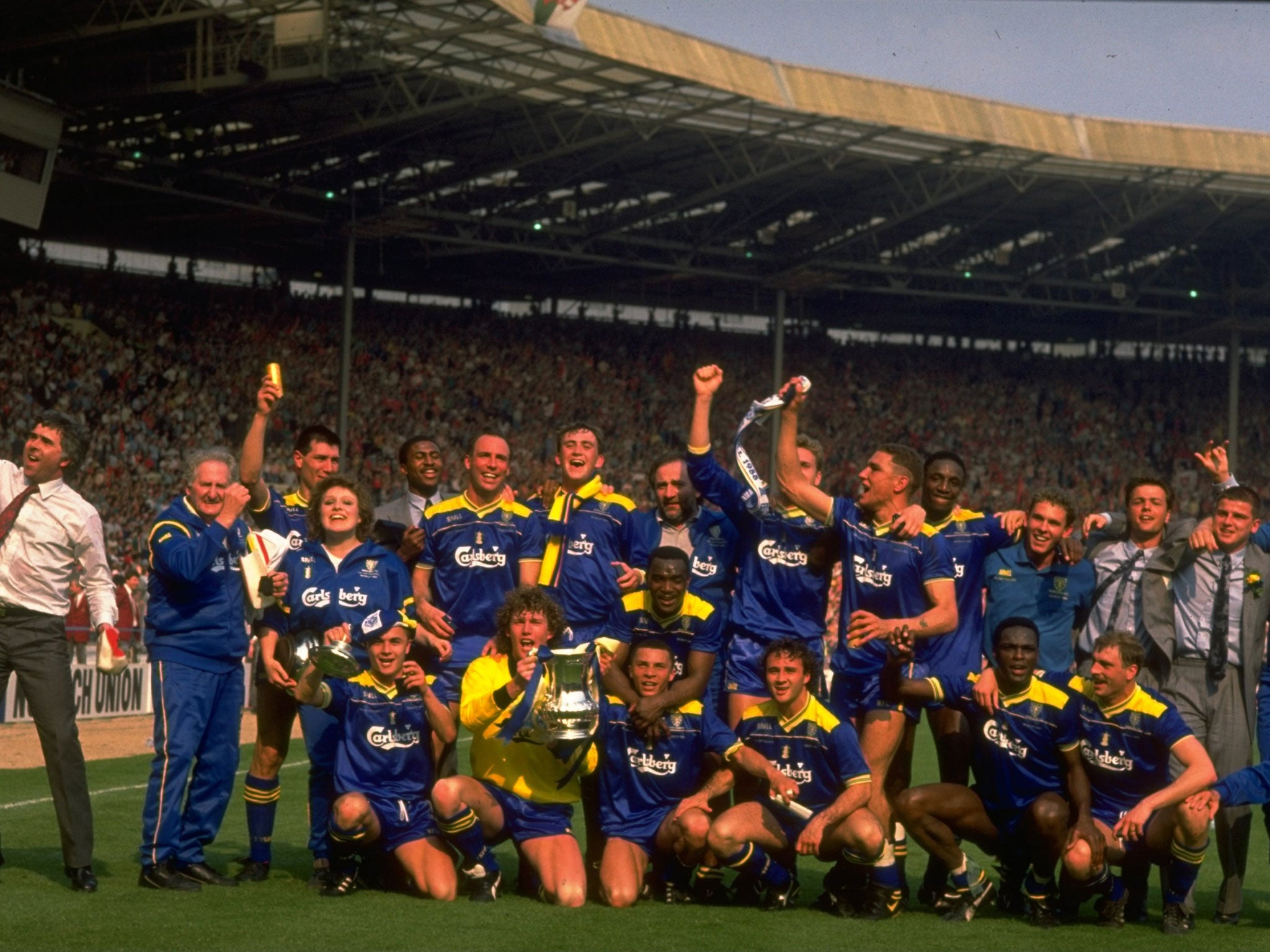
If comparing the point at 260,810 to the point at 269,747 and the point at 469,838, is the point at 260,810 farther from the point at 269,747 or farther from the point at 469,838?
the point at 469,838

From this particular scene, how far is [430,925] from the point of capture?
6.63 metres

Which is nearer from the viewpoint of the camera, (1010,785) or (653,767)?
(1010,785)

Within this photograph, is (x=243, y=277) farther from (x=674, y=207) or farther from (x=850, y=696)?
(x=850, y=696)

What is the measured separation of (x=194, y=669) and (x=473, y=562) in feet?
4.71

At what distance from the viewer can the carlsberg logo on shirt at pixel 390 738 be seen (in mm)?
7422

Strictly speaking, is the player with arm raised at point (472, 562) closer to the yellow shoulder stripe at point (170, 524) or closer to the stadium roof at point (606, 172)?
the yellow shoulder stripe at point (170, 524)

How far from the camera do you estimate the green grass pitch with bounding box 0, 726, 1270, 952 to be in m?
6.29

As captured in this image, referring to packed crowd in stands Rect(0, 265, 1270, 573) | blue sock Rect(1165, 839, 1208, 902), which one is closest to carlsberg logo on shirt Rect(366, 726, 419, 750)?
blue sock Rect(1165, 839, 1208, 902)

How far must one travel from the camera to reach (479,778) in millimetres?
7570

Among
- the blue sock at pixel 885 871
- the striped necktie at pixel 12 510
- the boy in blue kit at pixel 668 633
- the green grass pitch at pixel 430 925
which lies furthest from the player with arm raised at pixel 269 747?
the blue sock at pixel 885 871

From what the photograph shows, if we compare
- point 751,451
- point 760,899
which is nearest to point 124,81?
point 751,451

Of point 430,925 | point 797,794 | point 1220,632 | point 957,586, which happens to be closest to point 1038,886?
point 797,794

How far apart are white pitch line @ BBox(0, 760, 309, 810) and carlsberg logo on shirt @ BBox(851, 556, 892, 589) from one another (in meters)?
4.02

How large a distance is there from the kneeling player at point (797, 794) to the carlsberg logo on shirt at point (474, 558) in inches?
58.9
